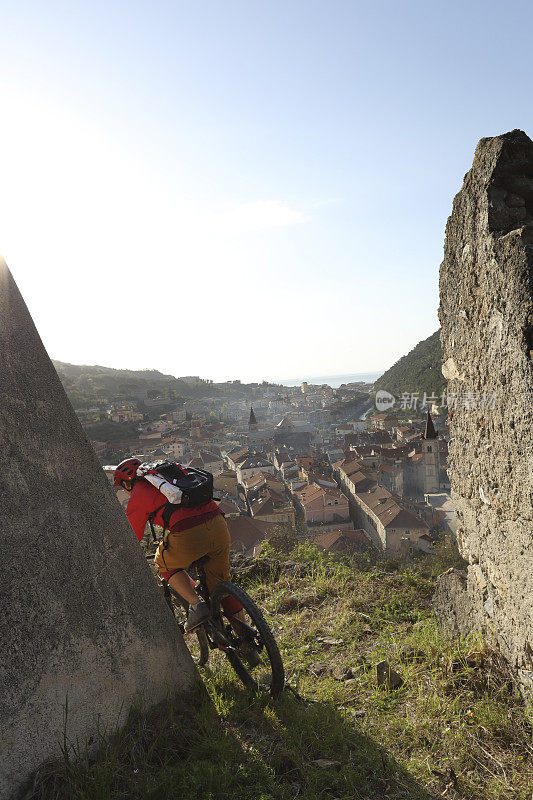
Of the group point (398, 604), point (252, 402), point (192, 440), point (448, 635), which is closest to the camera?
point (448, 635)

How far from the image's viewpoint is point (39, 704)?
204 centimetres

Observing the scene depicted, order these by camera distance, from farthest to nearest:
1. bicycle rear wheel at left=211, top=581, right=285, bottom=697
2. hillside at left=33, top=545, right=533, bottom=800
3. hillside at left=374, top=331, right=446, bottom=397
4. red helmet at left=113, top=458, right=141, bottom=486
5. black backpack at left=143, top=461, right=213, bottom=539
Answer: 1. hillside at left=374, top=331, right=446, bottom=397
2. red helmet at left=113, top=458, right=141, bottom=486
3. black backpack at left=143, top=461, right=213, bottom=539
4. bicycle rear wheel at left=211, top=581, right=285, bottom=697
5. hillside at left=33, top=545, right=533, bottom=800

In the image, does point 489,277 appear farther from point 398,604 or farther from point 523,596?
point 398,604

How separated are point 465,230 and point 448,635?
9.58ft

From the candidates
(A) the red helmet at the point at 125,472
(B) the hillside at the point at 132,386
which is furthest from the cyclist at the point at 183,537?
(B) the hillside at the point at 132,386

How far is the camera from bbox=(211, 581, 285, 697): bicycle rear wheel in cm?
266

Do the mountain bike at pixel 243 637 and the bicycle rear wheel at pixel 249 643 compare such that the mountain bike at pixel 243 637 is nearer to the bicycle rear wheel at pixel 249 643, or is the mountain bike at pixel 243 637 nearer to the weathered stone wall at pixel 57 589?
the bicycle rear wheel at pixel 249 643

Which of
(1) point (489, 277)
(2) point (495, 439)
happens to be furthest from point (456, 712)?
(1) point (489, 277)

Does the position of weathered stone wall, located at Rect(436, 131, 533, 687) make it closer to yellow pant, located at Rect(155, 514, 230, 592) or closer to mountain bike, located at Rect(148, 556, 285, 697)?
mountain bike, located at Rect(148, 556, 285, 697)

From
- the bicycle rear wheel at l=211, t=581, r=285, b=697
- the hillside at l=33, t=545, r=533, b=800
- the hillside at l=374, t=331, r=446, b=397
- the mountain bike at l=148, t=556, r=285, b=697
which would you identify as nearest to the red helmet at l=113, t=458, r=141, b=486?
the mountain bike at l=148, t=556, r=285, b=697

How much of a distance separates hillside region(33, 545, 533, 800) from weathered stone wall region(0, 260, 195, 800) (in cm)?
16

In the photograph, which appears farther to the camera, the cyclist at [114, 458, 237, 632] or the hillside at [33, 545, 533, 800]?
the cyclist at [114, 458, 237, 632]

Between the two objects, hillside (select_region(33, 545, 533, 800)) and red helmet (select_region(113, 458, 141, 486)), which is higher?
red helmet (select_region(113, 458, 141, 486))

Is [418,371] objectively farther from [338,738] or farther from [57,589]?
[57,589]
